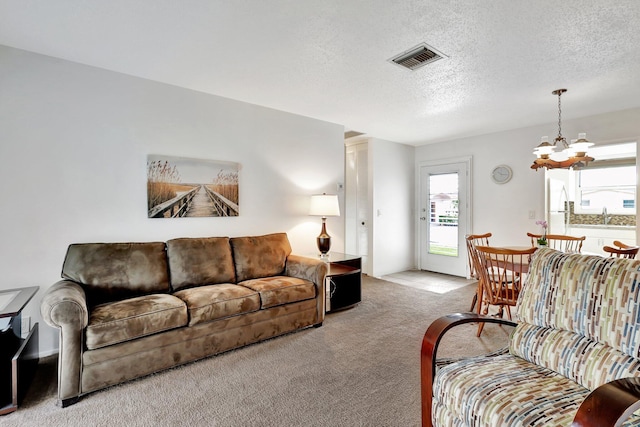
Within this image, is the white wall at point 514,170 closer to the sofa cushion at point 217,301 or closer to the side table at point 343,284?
the side table at point 343,284

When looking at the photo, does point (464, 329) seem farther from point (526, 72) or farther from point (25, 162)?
point (25, 162)

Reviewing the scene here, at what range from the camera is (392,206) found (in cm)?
580

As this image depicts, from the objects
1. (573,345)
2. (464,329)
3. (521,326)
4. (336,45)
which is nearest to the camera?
(573,345)

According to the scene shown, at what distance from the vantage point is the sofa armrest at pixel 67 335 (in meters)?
1.94

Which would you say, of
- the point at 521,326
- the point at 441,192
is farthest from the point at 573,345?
the point at 441,192

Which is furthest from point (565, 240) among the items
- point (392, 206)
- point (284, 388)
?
point (284, 388)

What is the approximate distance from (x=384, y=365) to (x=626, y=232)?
5344 millimetres

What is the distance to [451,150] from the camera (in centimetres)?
570

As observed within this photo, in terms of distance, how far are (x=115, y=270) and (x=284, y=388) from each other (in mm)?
1665

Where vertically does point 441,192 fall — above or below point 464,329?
above

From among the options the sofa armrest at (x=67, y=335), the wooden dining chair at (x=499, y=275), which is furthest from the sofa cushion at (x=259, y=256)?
the wooden dining chair at (x=499, y=275)

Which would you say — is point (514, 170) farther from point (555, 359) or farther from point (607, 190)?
point (555, 359)

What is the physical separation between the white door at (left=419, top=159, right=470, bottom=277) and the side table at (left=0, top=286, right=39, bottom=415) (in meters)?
5.63

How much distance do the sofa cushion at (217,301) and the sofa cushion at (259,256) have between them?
404 millimetres
